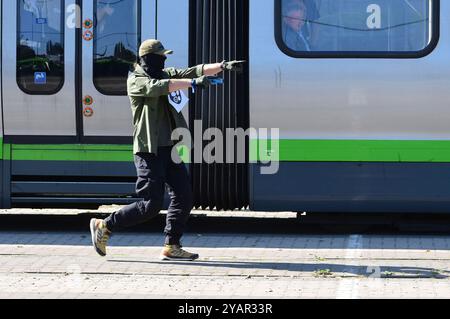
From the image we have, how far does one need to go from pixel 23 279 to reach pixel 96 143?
95.7 inches

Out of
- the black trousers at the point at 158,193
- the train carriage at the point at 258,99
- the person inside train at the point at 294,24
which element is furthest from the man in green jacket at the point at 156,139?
the person inside train at the point at 294,24

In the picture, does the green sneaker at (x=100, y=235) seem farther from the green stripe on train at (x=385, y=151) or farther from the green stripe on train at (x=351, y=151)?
the green stripe on train at (x=385, y=151)

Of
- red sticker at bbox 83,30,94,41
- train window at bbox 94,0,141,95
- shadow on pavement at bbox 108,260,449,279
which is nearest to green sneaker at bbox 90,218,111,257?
shadow on pavement at bbox 108,260,449,279

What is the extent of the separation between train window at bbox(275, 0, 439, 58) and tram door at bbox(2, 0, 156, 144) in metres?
1.45

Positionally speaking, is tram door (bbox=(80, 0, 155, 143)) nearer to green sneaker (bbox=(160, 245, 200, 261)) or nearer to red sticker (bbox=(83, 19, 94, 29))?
red sticker (bbox=(83, 19, 94, 29))

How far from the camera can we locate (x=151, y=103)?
845cm

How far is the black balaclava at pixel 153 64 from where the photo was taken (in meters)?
8.49

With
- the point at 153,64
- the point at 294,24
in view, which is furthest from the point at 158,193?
the point at 294,24

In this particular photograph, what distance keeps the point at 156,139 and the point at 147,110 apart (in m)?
0.24

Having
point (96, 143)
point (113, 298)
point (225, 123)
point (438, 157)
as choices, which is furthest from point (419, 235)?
point (113, 298)

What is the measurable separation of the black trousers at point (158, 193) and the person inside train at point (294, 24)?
212 centimetres

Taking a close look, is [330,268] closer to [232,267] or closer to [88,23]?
[232,267]

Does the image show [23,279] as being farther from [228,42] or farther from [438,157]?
[438,157]

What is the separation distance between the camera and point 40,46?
10266 millimetres
